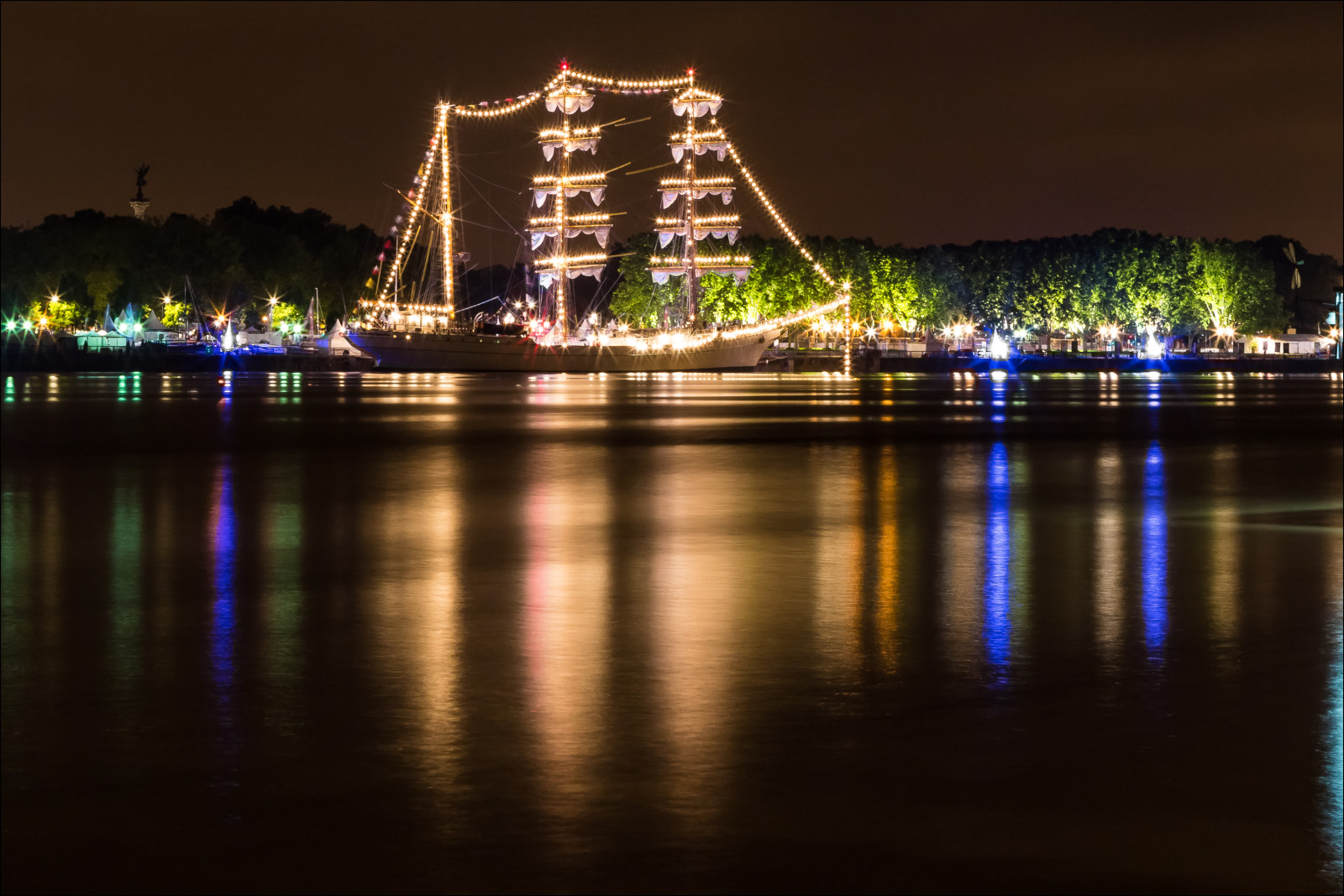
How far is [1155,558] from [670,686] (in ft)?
24.7

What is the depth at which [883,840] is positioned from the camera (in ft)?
22.4

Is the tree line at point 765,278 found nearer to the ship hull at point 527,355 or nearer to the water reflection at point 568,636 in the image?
the ship hull at point 527,355

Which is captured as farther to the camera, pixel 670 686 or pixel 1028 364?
pixel 1028 364

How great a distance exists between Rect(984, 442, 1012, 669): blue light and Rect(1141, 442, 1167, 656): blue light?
96 cm

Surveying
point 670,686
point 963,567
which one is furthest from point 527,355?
point 670,686

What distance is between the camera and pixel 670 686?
9.75 meters

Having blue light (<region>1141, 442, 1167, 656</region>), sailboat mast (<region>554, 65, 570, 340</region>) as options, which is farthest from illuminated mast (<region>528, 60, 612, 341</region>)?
blue light (<region>1141, 442, 1167, 656</region>)

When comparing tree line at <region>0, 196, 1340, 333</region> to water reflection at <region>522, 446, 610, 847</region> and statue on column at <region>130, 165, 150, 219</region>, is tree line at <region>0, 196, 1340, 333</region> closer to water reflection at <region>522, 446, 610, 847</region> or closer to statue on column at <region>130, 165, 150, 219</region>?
statue on column at <region>130, 165, 150, 219</region>

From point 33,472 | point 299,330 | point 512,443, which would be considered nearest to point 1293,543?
point 33,472

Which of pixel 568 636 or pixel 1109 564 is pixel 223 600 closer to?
pixel 568 636

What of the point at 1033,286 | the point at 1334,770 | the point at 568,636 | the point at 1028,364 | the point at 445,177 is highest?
the point at 445,177

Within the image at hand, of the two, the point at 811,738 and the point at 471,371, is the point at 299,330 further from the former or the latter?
the point at 811,738

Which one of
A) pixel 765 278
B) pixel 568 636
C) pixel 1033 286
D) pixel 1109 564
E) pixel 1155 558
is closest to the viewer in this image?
pixel 568 636

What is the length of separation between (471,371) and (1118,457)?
4116 inches
